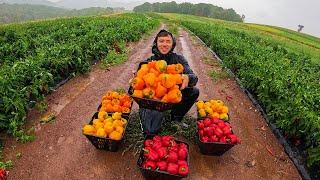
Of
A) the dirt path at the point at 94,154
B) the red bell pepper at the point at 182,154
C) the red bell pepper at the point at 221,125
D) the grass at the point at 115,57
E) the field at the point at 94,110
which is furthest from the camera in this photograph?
the grass at the point at 115,57

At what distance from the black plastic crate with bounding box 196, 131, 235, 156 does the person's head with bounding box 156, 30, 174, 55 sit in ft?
5.87

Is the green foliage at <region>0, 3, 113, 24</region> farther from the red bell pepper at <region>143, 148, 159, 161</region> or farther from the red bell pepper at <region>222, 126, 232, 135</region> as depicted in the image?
the red bell pepper at <region>143, 148, 159, 161</region>

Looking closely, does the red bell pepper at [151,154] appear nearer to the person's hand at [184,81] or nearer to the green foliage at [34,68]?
the person's hand at [184,81]

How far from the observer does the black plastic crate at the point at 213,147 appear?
20.5 ft

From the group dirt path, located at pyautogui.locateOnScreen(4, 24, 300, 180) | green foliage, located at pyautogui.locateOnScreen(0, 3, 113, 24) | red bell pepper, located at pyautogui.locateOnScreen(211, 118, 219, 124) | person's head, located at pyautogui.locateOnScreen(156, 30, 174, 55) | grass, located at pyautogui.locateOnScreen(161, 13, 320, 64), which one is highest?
person's head, located at pyautogui.locateOnScreen(156, 30, 174, 55)

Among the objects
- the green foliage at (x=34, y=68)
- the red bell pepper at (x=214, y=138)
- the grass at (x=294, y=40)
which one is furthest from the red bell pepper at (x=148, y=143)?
the grass at (x=294, y=40)

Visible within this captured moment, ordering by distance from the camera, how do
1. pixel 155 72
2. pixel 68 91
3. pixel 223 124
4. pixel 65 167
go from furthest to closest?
pixel 68 91
pixel 223 124
pixel 65 167
pixel 155 72

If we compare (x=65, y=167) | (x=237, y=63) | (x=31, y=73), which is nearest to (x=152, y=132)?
(x=65, y=167)

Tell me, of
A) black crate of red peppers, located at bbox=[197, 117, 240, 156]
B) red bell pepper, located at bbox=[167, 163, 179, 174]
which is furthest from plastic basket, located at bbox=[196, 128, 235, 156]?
red bell pepper, located at bbox=[167, 163, 179, 174]

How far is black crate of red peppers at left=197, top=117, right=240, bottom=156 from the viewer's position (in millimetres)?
6262

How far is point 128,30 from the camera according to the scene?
20.0 m

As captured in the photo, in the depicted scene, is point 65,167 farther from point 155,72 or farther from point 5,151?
point 155,72

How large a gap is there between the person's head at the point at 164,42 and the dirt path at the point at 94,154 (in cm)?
209

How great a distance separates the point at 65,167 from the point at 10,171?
91cm
